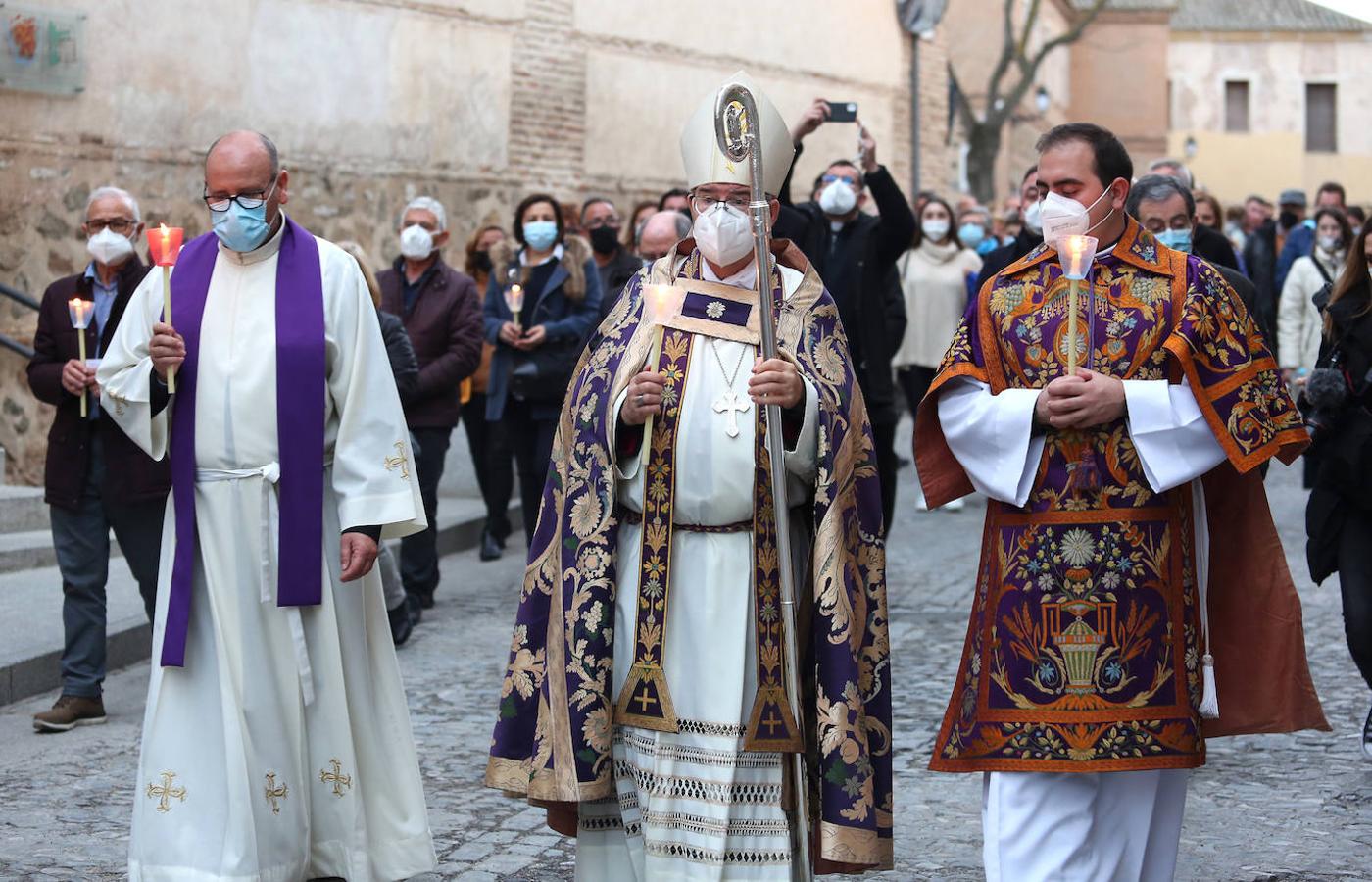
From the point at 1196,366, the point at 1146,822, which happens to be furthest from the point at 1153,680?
the point at 1196,366

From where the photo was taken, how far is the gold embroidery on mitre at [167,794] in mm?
5402

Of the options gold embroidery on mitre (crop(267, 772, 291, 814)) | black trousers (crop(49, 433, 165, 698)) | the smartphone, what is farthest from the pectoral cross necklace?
black trousers (crop(49, 433, 165, 698))

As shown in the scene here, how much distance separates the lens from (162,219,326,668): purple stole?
545 cm

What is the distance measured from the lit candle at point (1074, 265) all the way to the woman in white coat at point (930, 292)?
1066 cm

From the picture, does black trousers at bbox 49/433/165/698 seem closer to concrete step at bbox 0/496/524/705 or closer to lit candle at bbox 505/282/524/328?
concrete step at bbox 0/496/524/705

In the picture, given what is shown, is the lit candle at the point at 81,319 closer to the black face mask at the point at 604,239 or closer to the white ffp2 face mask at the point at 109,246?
the white ffp2 face mask at the point at 109,246

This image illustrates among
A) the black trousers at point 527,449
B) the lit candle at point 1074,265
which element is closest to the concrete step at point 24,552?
the black trousers at point 527,449

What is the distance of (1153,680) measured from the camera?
4805 millimetres

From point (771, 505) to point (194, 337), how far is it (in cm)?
159

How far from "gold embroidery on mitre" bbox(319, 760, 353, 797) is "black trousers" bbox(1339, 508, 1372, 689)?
11.3 feet

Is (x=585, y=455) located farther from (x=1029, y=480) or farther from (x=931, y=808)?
(x=931, y=808)

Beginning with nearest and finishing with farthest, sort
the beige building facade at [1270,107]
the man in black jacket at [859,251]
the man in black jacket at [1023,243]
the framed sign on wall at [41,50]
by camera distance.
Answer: the man in black jacket at [1023,243] → the man in black jacket at [859,251] → the framed sign on wall at [41,50] → the beige building facade at [1270,107]

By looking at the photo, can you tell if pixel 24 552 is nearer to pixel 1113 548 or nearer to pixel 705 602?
pixel 705 602

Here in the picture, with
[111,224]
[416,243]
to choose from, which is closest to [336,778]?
[111,224]
